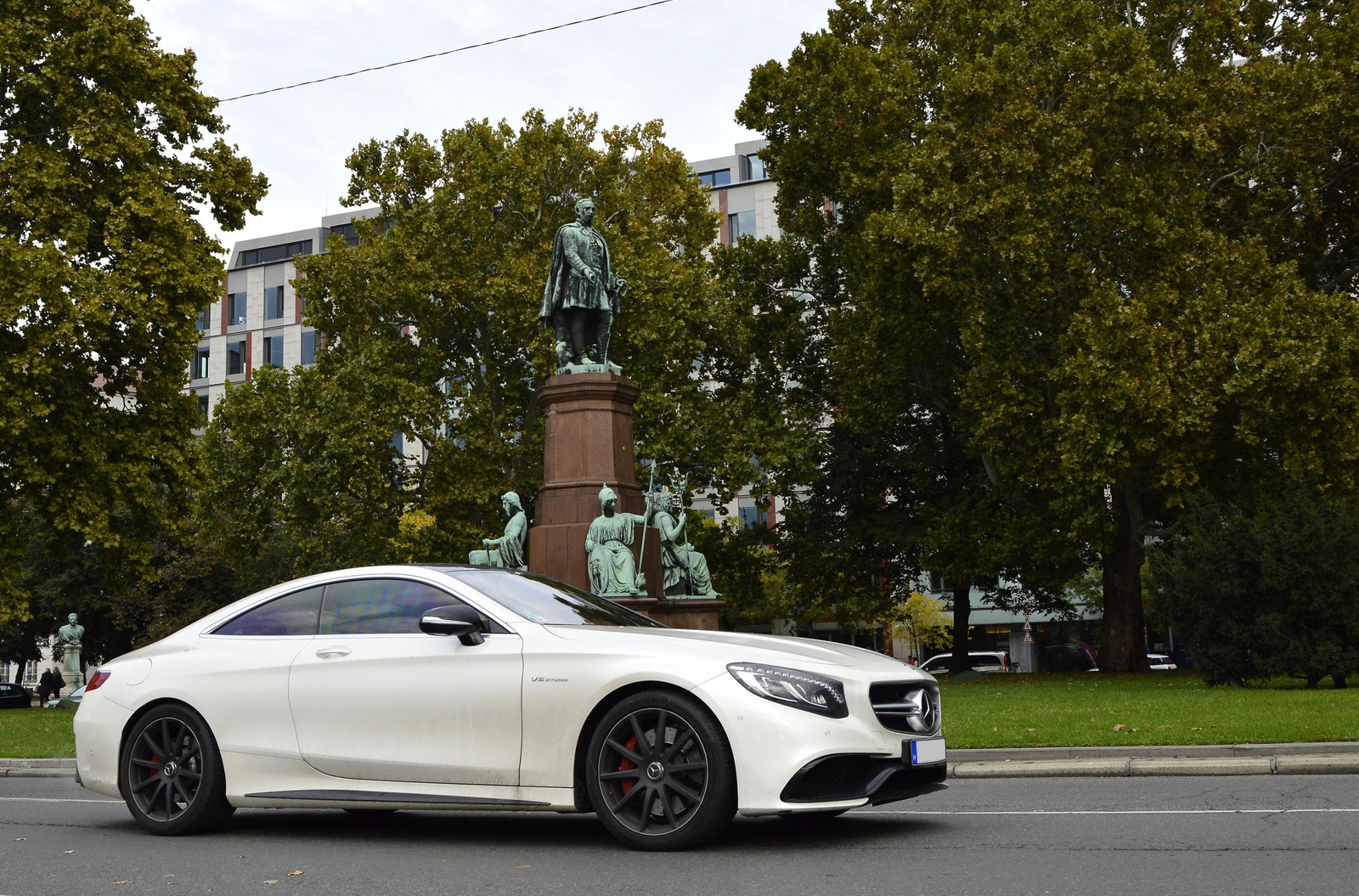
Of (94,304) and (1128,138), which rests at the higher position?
(1128,138)

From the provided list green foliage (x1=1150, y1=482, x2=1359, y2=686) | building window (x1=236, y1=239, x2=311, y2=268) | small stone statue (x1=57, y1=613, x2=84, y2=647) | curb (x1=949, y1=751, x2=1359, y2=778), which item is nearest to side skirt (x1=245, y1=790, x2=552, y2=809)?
curb (x1=949, y1=751, x2=1359, y2=778)

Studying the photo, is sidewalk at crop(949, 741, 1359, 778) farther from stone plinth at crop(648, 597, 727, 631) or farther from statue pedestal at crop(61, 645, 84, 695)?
statue pedestal at crop(61, 645, 84, 695)

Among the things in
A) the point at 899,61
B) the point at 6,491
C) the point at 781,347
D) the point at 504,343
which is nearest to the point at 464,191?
the point at 504,343

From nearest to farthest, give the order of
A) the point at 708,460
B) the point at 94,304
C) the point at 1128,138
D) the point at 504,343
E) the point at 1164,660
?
the point at 94,304, the point at 1128,138, the point at 708,460, the point at 504,343, the point at 1164,660

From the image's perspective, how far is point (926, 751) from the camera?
6430mm

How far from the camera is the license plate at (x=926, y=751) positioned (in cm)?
630

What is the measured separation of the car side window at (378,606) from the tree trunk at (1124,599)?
24318 mm

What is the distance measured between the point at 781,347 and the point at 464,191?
29.7ft

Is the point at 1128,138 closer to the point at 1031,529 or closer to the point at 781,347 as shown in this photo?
the point at 1031,529

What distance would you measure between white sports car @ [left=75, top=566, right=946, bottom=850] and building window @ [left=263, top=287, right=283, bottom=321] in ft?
242

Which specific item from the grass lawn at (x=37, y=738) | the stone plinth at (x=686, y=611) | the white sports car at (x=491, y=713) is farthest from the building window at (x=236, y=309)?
the white sports car at (x=491, y=713)

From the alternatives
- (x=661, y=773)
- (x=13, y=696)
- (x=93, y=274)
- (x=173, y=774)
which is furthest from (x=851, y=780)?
(x=13, y=696)

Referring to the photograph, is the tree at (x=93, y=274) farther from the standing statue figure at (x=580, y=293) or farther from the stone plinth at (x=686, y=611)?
the stone plinth at (x=686, y=611)

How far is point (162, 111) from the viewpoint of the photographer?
25234 millimetres
